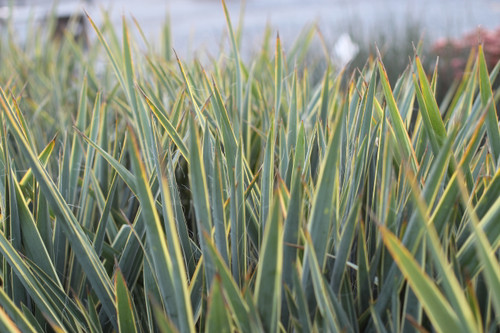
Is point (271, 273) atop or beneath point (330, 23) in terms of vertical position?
atop

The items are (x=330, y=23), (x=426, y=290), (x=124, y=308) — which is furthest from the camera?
(x=330, y=23)

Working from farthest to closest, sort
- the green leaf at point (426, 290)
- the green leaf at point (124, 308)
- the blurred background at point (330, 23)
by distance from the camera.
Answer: the blurred background at point (330, 23) → the green leaf at point (124, 308) → the green leaf at point (426, 290)

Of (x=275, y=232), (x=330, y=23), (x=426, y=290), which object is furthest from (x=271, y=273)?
(x=330, y=23)

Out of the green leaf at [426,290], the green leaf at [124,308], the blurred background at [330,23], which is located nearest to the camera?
the green leaf at [426,290]

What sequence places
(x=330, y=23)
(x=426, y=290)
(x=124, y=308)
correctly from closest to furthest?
1. (x=426, y=290)
2. (x=124, y=308)
3. (x=330, y=23)

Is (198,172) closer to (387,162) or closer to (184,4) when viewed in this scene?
(387,162)

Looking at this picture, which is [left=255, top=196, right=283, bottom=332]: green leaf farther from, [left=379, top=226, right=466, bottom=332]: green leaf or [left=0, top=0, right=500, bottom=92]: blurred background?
[left=0, top=0, right=500, bottom=92]: blurred background

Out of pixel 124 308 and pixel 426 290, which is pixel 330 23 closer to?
pixel 124 308

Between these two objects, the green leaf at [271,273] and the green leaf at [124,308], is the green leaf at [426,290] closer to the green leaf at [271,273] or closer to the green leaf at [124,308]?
the green leaf at [271,273]

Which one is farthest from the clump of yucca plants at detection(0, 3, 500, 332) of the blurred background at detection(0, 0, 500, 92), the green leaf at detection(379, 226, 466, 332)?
the blurred background at detection(0, 0, 500, 92)

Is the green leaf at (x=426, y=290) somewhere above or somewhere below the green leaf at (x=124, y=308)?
above

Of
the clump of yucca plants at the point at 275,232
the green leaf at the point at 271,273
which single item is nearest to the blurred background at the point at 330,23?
the clump of yucca plants at the point at 275,232

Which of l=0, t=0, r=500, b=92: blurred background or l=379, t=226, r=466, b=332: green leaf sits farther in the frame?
l=0, t=0, r=500, b=92: blurred background
